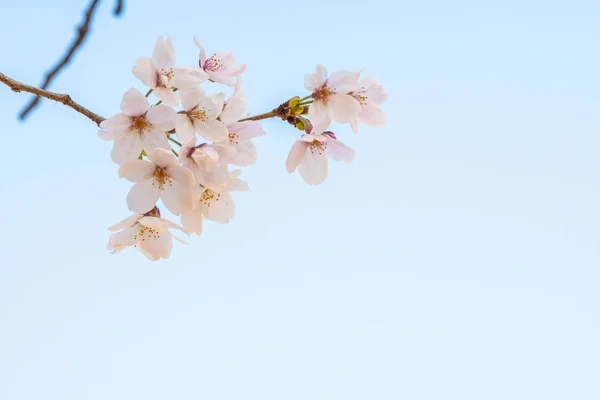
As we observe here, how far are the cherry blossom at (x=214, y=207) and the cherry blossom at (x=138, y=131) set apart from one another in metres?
0.18

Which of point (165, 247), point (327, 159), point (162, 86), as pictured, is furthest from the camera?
point (327, 159)

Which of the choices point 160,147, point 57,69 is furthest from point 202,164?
point 57,69

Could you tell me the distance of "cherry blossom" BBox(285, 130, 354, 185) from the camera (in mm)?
1717

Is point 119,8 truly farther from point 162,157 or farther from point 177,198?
point 177,198

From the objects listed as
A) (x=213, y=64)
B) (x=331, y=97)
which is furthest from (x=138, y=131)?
(x=331, y=97)

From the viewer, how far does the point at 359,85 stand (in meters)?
1.71

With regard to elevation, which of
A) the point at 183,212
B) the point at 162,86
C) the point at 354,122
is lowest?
the point at 183,212

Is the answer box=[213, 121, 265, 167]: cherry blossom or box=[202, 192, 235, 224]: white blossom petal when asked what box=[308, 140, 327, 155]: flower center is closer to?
box=[213, 121, 265, 167]: cherry blossom

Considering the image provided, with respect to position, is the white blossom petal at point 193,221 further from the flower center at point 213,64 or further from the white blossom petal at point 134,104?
the flower center at point 213,64

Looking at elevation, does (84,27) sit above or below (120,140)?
above

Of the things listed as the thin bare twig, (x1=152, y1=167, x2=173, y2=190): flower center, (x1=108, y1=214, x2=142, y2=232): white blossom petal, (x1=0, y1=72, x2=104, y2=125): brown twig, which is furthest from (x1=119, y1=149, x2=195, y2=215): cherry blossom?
the thin bare twig

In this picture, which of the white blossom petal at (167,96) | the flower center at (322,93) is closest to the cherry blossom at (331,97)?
the flower center at (322,93)

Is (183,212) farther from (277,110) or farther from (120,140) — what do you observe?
(277,110)

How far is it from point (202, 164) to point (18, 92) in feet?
1.36
